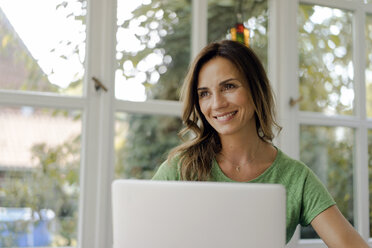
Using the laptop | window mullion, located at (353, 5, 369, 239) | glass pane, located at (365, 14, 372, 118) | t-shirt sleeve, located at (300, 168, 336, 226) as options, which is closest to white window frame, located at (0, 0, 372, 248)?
window mullion, located at (353, 5, 369, 239)

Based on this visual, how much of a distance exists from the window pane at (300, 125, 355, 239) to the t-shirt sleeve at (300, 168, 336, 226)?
0.90 m

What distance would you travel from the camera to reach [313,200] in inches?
57.6

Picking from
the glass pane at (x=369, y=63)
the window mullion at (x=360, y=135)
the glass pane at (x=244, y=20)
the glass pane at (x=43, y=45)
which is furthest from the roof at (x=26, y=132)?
the glass pane at (x=369, y=63)

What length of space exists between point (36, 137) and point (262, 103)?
95 centimetres

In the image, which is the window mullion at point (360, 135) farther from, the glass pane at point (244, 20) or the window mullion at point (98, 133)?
the window mullion at point (98, 133)

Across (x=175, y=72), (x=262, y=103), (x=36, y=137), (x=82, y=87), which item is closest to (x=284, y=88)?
(x=175, y=72)

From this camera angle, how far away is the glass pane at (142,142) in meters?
→ 2.05

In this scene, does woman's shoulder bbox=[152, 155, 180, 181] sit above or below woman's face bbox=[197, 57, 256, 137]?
below

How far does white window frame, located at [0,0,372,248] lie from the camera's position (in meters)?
1.91

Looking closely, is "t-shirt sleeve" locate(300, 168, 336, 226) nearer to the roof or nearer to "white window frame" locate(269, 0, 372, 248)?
"white window frame" locate(269, 0, 372, 248)

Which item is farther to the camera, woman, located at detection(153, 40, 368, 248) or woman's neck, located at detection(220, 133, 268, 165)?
woman's neck, located at detection(220, 133, 268, 165)

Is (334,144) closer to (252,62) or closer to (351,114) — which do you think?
(351,114)

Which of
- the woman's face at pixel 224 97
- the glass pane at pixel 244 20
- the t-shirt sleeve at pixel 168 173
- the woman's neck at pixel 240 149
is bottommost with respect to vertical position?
the t-shirt sleeve at pixel 168 173

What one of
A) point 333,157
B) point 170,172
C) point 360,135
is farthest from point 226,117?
point 360,135
